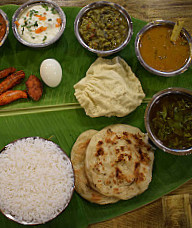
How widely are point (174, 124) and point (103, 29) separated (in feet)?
5.31

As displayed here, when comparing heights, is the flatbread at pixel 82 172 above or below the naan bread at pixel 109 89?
below

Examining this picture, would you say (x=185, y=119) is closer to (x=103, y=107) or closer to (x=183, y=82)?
(x=183, y=82)

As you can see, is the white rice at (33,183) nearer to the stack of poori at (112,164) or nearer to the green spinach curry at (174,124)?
the stack of poori at (112,164)

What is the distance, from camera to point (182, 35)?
3490 mm

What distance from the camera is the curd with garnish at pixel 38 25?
3.39 metres

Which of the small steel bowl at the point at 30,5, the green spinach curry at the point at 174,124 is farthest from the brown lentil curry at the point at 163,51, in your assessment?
the small steel bowl at the point at 30,5

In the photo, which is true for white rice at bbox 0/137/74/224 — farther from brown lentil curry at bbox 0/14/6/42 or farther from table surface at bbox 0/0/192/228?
brown lentil curry at bbox 0/14/6/42

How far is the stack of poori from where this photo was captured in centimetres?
319

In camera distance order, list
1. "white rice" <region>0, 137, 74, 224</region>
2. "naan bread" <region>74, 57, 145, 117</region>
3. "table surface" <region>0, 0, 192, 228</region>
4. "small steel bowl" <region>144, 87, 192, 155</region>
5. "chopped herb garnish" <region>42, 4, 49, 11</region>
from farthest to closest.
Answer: "table surface" <region>0, 0, 192, 228</region>
"chopped herb garnish" <region>42, 4, 49, 11</region>
"naan bread" <region>74, 57, 145, 117</region>
"small steel bowl" <region>144, 87, 192, 155</region>
"white rice" <region>0, 137, 74, 224</region>

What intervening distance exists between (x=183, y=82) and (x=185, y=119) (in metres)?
0.68

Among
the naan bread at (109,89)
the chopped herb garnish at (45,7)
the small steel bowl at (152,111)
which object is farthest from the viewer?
the chopped herb garnish at (45,7)

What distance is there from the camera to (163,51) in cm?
338

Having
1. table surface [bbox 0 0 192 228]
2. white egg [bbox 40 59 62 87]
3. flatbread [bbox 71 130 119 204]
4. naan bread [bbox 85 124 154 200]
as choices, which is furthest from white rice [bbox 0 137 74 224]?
white egg [bbox 40 59 62 87]

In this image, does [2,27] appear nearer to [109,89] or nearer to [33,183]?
[109,89]
